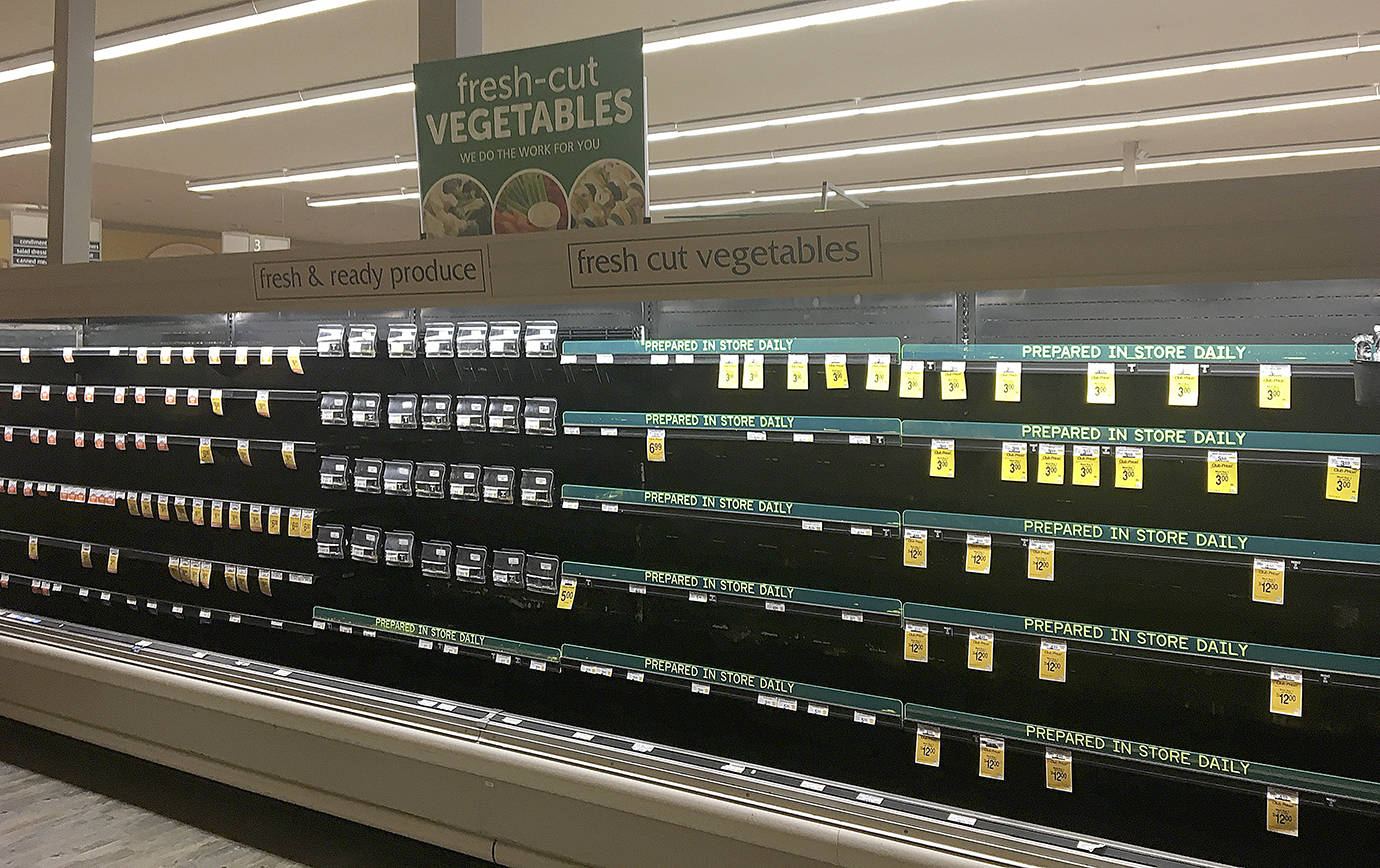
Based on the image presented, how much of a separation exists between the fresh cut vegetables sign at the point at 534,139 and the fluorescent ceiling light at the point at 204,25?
455 cm

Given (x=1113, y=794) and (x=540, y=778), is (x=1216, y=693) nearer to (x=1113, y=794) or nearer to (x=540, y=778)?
(x=1113, y=794)

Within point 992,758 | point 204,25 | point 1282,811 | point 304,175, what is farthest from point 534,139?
point 304,175

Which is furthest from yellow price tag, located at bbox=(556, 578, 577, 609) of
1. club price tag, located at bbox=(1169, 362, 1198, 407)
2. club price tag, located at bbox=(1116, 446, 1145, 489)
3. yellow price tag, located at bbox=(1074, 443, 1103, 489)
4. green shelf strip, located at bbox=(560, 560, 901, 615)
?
club price tag, located at bbox=(1169, 362, 1198, 407)

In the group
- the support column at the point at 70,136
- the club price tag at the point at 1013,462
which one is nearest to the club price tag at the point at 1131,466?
the club price tag at the point at 1013,462

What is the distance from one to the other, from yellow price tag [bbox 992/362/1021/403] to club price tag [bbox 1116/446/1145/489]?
0.30 m

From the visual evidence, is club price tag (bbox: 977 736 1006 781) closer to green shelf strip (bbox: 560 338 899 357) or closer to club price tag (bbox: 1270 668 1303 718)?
club price tag (bbox: 1270 668 1303 718)

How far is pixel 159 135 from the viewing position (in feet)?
36.8

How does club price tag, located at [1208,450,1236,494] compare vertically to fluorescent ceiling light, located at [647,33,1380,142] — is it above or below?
below

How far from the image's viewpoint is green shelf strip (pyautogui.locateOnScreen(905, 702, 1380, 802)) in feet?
7.50

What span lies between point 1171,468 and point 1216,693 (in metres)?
0.57

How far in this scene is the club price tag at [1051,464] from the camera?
8.32ft

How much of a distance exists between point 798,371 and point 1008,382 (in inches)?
23.4

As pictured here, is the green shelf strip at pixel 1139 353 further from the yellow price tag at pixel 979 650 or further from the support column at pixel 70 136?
the support column at pixel 70 136

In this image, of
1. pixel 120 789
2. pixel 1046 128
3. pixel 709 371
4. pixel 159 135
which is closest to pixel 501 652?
pixel 709 371
